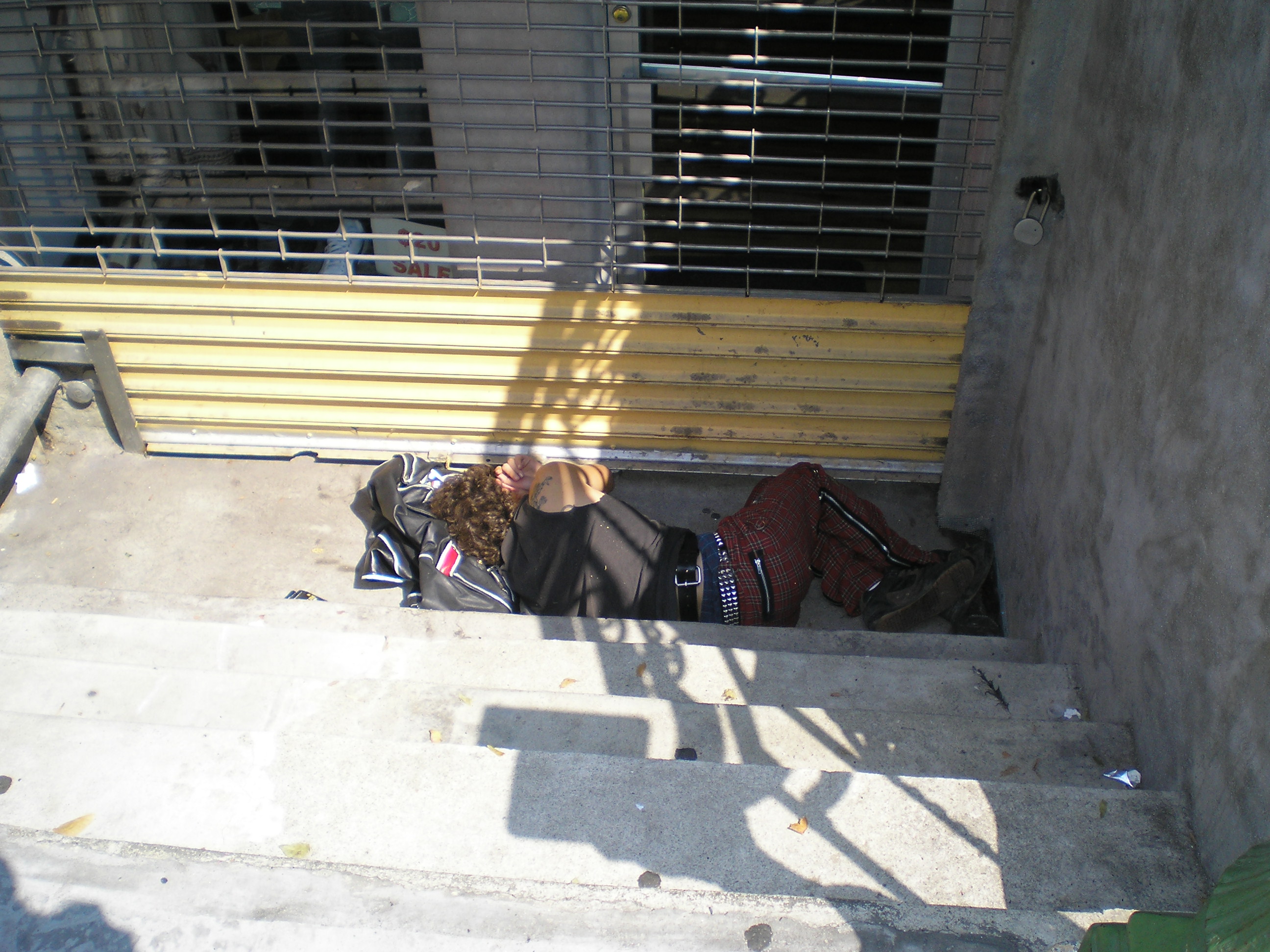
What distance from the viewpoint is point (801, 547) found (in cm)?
386

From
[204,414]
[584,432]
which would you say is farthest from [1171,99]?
[204,414]

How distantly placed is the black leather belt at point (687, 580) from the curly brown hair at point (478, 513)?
0.78 meters

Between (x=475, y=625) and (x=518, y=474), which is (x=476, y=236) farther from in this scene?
(x=475, y=625)

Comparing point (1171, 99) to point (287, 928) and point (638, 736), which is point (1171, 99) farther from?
point (287, 928)

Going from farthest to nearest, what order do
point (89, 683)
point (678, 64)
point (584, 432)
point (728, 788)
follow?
point (584, 432) < point (678, 64) < point (89, 683) < point (728, 788)

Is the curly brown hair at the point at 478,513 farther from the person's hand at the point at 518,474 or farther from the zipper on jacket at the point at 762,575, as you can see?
the zipper on jacket at the point at 762,575

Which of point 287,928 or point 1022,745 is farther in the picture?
point 1022,745

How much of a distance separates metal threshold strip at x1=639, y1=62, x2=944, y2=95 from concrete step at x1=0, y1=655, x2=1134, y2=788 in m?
2.51

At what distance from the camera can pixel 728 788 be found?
231 cm

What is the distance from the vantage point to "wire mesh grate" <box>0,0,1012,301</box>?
12.6 ft

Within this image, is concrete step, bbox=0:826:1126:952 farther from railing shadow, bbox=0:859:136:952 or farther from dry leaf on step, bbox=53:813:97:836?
dry leaf on step, bbox=53:813:97:836

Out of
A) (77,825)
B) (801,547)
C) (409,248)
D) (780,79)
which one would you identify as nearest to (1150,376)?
(801,547)

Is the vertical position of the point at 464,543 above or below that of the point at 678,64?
below

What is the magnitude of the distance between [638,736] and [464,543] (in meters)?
1.46
